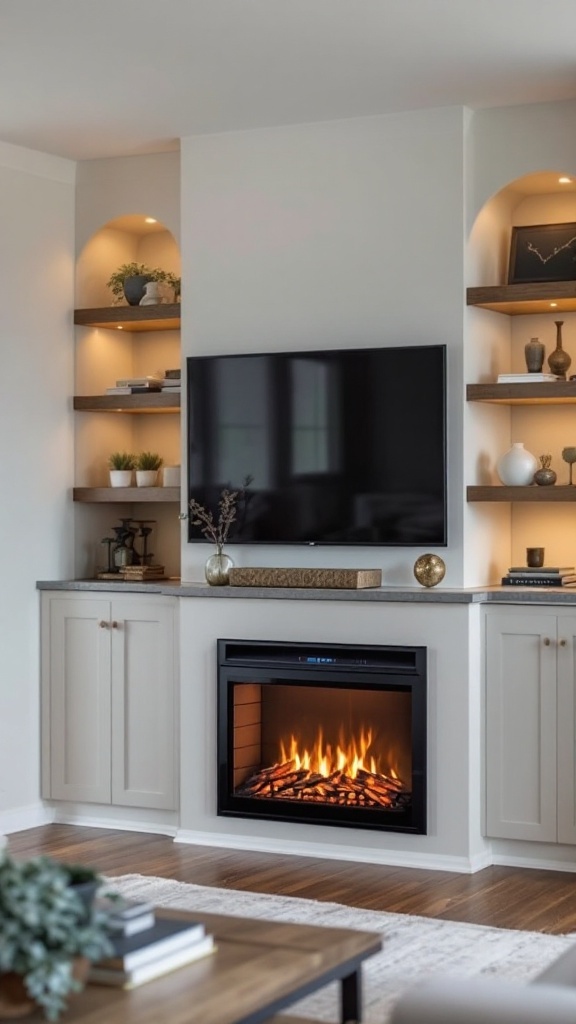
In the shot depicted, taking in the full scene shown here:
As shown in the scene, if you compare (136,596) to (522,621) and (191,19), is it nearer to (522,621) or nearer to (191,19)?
(522,621)

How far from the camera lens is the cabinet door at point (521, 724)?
18.0 ft

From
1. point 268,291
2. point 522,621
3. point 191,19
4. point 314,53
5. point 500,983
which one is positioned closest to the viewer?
point 500,983

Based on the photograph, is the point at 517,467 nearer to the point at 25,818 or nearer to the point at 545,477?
the point at 545,477

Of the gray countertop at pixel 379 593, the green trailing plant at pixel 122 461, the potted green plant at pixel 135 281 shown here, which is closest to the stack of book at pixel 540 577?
the gray countertop at pixel 379 593

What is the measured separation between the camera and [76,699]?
20.9 feet

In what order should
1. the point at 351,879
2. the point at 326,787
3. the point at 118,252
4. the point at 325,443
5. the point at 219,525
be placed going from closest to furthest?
the point at 351,879
the point at 326,787
the point at 325,443
the point at 219,525
the point at 118,252

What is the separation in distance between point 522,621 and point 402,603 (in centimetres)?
45

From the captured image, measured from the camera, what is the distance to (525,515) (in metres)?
6.13

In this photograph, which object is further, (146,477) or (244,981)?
(146,477)

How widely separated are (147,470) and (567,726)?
223 centimetres

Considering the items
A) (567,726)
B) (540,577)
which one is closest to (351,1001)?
(567,726)

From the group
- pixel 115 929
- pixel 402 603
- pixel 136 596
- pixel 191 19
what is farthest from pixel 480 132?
pixel 115 929

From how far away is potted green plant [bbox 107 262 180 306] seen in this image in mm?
6594

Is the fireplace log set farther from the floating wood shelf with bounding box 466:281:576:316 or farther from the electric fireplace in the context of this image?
the floating wood shelf with bounding box 466:281:576:316
